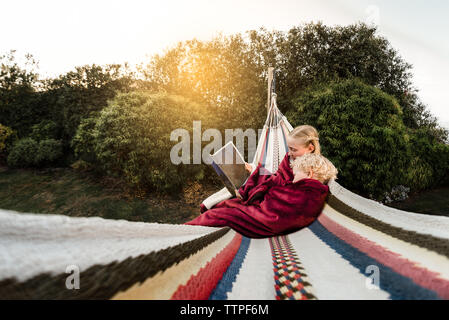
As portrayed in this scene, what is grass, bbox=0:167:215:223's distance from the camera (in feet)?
13.5

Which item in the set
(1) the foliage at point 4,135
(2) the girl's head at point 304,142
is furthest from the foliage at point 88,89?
(2) the girl's head at point 304,142

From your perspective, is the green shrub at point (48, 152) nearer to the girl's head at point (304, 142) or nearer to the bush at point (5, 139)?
the bush at point (5, 139)

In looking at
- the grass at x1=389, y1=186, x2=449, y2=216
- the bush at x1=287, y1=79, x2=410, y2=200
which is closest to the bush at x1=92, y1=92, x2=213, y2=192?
the bush at x1=287, y1=79, x2=410, y2=200

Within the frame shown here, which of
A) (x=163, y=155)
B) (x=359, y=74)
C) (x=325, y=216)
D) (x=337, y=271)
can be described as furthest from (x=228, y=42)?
(x=337, y=271)

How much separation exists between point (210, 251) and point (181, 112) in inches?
168

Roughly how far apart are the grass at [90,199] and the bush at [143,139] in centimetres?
38

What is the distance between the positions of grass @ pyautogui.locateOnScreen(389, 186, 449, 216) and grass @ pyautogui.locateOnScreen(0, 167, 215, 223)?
4399mm

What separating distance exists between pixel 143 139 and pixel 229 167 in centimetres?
291

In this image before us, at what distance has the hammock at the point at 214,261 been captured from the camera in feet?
0.88

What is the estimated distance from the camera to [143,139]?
4.24 metres

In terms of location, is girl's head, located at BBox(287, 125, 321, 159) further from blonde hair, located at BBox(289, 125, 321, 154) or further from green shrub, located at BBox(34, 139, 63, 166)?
green shrub, located at BBox(34, 139, 63, 166)

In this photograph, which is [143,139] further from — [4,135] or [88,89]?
[4,135]
